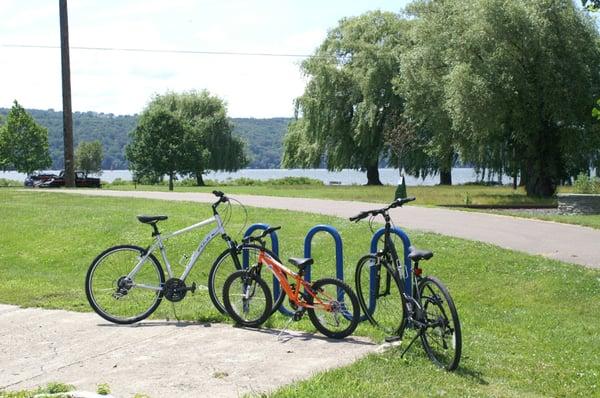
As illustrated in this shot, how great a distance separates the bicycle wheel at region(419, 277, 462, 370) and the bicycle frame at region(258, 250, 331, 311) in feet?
3.32

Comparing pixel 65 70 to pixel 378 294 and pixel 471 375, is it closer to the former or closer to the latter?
pixel 378 294

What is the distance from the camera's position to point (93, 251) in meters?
14.8

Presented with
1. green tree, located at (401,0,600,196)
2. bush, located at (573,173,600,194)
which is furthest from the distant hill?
bush, located at (573,173,600,194)

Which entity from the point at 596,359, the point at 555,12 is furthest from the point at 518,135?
the point at 596,359

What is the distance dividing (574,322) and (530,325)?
26.9 inches

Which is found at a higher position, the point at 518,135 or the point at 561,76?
the point at 561,76

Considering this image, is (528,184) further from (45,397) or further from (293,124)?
(45,397)

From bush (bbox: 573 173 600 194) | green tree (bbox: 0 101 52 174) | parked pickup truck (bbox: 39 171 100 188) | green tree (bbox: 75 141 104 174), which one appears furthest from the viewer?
green tree (bbox: 75 141 104 174)

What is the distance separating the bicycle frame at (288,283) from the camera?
6.83 meters

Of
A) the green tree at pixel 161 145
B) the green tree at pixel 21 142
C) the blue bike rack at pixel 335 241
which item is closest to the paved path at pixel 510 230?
the blue bike rack at pixel 335 241

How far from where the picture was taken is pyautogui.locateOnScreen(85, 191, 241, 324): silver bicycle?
7.74 metres

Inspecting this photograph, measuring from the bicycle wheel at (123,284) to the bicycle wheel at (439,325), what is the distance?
118 inches

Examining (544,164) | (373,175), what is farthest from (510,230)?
(373,175)

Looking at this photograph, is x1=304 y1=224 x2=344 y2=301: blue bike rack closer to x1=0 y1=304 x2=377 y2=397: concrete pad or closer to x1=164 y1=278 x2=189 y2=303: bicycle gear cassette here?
x1=0 y1=304 x2=377 y2=397: concrete pad
